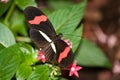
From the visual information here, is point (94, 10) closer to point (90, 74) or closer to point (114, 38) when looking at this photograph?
point (114, 38)

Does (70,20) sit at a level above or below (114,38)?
above

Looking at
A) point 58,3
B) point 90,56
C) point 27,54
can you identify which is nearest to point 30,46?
point 27,54

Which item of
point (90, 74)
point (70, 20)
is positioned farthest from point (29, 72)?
point (90, 74)

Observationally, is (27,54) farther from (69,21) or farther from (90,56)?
(90,56)

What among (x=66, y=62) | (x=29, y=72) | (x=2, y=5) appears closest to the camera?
(x=66, y=62)

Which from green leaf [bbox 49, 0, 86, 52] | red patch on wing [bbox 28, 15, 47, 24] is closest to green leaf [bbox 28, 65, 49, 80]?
red patch on wing [bbox 28, 15, 47, 24]

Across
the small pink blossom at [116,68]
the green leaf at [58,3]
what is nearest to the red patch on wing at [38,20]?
the green leaf at [58,3]
